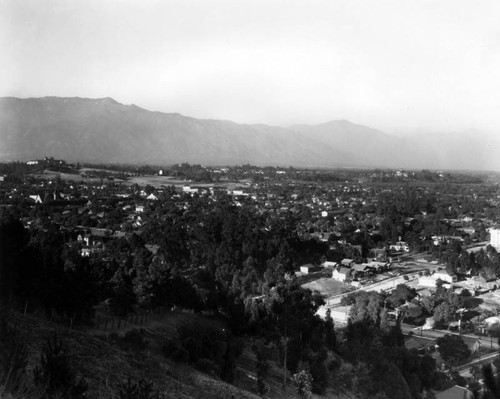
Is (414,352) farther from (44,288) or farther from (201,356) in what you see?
(44,288)

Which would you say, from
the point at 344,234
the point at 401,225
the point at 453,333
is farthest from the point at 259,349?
the point at 401,225

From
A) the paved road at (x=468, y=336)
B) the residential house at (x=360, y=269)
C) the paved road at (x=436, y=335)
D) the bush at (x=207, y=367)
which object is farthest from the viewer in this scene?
the residential house at (x=360, y=269)

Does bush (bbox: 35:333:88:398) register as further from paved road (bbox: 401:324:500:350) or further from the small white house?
the small white house

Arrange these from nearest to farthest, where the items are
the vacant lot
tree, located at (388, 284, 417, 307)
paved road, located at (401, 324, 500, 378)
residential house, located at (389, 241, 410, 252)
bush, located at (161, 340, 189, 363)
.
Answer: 1. bush, located at (161, 340, 189, 363)
2. paved road, located at (401, 324, 500, 378)
3. tree, located at (388, 284, 417, 307)
4. the vacant lot
5. residential house, located at (389, 241, 410, 252)

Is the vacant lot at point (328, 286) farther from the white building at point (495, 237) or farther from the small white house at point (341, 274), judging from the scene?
the white building at point (495, 237)

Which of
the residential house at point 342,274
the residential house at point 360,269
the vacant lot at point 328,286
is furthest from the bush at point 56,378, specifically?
the residential house at point 360,269

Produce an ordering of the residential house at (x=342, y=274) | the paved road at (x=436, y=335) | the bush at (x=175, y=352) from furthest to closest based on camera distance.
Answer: the residential house at (x=342, y=274)
the paved road at (x=436, y=335)
the bush at (x=175, y=352)

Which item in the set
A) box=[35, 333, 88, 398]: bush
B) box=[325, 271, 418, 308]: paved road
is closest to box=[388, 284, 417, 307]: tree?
box=[325, 271, 418, 308]: paved road

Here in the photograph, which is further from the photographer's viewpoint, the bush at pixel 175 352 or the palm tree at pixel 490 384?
the bush at pixel 175 352
